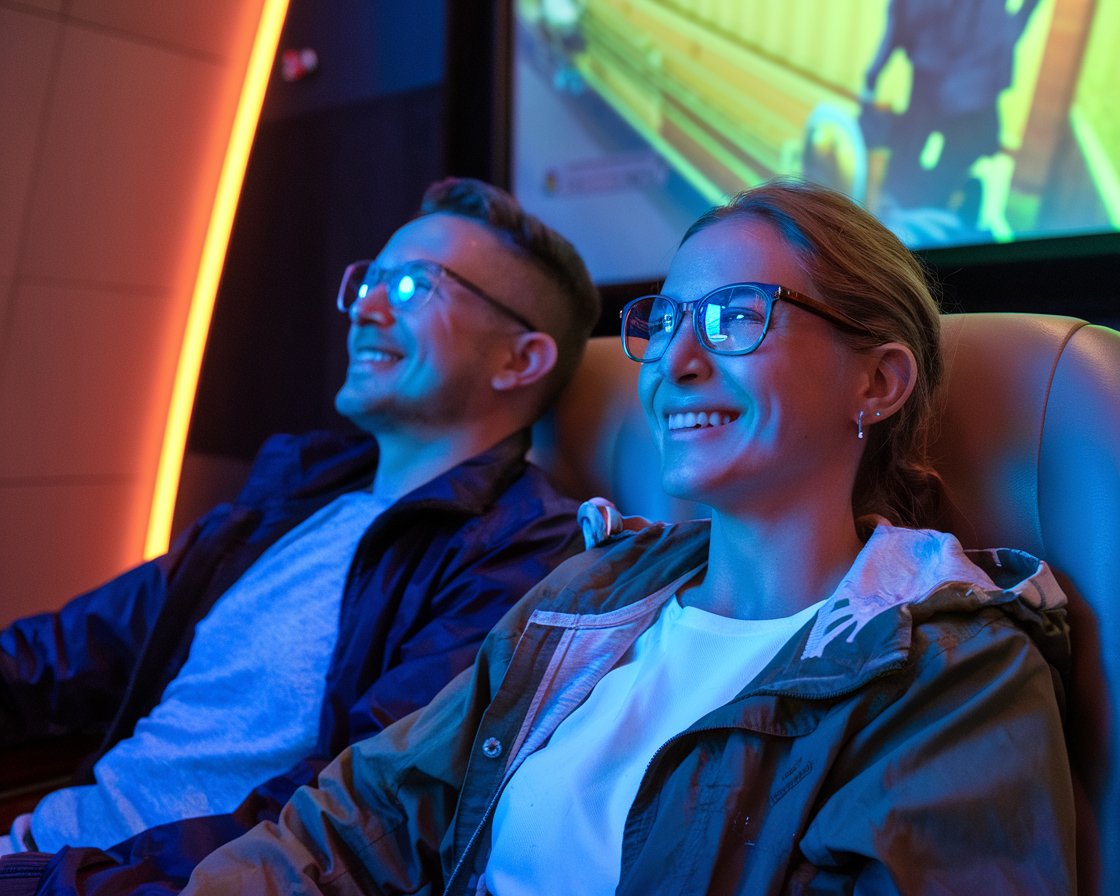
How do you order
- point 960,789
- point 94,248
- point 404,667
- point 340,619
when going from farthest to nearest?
1. point 94,248
2. point 340,619
3. point 404,667
4. point 960,789

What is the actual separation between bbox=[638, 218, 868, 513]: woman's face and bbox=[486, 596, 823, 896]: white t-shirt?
0.46ft

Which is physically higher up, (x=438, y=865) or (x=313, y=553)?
(x=313, y=553)

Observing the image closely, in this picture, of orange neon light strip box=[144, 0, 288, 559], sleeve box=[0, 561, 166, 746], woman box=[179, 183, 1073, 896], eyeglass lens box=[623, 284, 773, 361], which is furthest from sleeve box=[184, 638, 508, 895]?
orange neon light strip box=[144, 0, 288, 559]

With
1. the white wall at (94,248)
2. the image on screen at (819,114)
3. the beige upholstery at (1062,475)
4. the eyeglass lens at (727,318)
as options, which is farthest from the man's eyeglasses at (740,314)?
the white wall at (94,248)

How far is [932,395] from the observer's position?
1.11 metres

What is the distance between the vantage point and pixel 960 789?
77 centimetres

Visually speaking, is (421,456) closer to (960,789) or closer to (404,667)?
(404,667)

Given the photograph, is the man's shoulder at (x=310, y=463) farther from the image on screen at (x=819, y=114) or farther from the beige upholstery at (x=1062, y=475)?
the beige upholstery at (x=1062, y=475)

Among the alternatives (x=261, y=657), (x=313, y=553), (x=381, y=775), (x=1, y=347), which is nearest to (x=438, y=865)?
(x=381, y=775)

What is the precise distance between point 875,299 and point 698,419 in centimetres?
23

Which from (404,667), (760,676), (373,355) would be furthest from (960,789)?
(373,355)

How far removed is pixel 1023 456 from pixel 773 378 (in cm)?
26

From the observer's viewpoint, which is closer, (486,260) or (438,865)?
(438,865)

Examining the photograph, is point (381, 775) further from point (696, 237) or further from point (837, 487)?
point (696, 237)
